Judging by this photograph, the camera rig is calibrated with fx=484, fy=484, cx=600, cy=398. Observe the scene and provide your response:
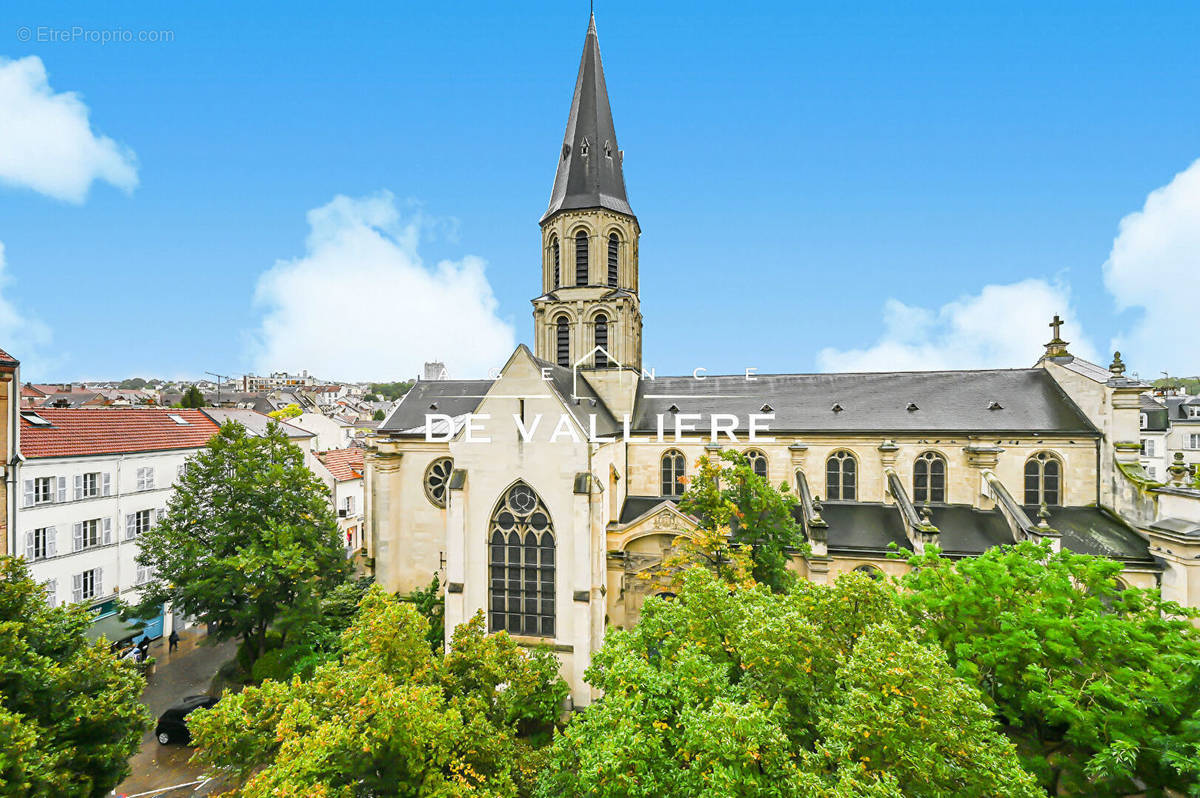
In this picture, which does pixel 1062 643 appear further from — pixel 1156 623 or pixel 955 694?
pixel 955 694

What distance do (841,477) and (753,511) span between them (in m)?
10.1

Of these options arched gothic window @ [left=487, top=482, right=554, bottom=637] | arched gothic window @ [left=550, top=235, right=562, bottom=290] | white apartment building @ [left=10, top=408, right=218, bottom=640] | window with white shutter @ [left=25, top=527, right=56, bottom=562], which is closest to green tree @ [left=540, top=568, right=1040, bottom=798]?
arched gothic window @ [left=487, top=482, right=554, bottom=637]

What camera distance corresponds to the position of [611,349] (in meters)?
28.9

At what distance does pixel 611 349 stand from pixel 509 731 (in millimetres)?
20915

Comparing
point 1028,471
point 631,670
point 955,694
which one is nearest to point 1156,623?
point 955,694

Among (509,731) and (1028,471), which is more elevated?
(1028,471)

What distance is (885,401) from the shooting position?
26453mm

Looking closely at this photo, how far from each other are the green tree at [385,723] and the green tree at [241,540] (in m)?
11.1

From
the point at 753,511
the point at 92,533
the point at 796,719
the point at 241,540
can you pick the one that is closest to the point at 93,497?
the point at 92,533

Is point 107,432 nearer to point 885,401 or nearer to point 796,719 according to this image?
point 796,719

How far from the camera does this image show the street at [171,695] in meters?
16.6

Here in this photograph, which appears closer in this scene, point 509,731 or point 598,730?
point 598,730

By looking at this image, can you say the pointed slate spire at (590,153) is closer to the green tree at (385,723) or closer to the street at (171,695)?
the green tree at (385,723)

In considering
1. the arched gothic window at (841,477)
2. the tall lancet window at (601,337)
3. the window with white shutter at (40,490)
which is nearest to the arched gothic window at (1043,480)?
the arched gothic window at (841,477)
